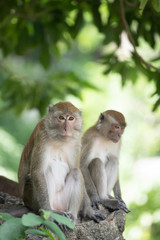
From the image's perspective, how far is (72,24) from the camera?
671 cm

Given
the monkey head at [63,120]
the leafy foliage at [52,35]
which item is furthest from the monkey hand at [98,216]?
the leafy foliage at [52,35]

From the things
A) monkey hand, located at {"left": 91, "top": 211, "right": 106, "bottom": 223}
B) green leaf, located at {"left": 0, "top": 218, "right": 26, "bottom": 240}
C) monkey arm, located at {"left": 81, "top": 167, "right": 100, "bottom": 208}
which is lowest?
green leaf, located at {"left": 0, "top": 218, "right": 26, "bottom": 240}

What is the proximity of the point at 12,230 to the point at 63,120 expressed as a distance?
2.05 meters

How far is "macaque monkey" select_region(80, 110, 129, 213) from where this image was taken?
546 centimetres

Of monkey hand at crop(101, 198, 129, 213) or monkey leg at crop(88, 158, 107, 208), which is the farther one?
monkey leg at crop(88, 158, 107, 208)

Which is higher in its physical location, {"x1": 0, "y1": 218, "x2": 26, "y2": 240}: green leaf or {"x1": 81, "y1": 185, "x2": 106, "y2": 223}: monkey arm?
{"x1": 81, "y1": 185, "x2": 106, "y2": 223}: monkey arm

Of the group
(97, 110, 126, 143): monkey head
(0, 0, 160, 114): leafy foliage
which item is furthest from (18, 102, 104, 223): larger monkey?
(0, 0, 160, 114): leafy foliage

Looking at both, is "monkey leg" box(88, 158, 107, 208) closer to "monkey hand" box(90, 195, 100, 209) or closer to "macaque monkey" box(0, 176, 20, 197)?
"monkey hand" box(90, 195, 100, 209)

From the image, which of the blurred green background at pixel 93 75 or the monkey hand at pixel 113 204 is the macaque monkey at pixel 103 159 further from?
the blurred green background at pixel 93 75

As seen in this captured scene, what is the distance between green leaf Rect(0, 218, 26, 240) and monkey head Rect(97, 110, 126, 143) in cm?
278

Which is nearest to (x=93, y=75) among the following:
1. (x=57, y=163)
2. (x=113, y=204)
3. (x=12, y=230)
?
(x=113, y=204)

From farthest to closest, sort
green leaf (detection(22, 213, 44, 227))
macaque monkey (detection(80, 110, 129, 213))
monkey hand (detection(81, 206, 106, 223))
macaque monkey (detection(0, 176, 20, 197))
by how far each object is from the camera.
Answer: macaque monkey (detection(0, 176, 20, 197)) < macaque monkey (detection(80, 110, 129, 213)) < monkey hand (detection(81, 206, 106, 223)) < green leaf (detection(22, 213, 44, 227))

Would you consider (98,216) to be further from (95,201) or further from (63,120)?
(63,120)

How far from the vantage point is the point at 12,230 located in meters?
2.96
